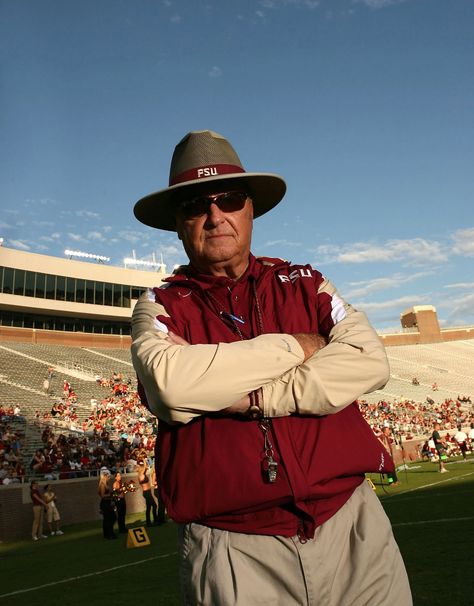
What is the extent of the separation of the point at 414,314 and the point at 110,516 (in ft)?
176

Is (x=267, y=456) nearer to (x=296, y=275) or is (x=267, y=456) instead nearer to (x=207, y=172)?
(x=296, y=275)

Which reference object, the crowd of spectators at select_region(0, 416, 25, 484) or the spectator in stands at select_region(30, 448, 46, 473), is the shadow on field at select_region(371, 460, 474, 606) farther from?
the crowd of spectators at select_region(0, 416, 25, 484)

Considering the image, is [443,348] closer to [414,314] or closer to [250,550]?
[414,314]

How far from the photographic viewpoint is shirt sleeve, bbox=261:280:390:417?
182 centimetres

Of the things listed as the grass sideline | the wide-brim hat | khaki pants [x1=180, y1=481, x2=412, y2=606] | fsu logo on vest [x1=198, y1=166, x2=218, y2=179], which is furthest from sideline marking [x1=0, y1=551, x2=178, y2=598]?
fsu logo on vest [x1=198, y1=166, x2=218, y2=179]

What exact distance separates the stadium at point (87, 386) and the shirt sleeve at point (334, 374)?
11525 millimetres

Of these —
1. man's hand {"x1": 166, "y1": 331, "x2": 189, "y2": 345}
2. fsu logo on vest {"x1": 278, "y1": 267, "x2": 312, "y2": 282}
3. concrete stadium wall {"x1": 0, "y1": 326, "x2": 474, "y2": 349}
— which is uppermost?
concrete stadium wall {"x1": 0, "y1": 326, "x2": 474, "y2": 349}

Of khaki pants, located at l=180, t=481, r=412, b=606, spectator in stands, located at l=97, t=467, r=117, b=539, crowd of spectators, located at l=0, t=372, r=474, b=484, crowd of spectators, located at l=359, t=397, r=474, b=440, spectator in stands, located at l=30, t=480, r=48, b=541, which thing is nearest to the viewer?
khaki pants, located at l=180, t=481, r=412, b=606

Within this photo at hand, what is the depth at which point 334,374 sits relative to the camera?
1895mm

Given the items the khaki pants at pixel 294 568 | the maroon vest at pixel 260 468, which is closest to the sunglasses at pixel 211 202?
the maroon vest at pixel 260 468

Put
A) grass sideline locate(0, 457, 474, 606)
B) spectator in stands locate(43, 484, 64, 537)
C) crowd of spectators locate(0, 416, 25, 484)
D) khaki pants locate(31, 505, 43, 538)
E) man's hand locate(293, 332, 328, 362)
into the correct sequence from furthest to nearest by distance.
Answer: crowd of spectators locate(0, 416, 25, 484) < spectator in stands locate(43, 484, 64, 537) < khaki pants locate(31, 505, 43, 538) < grass sideline locate(0, 457, 474, 606) < man's hand locate(293, 332, 328, 362)

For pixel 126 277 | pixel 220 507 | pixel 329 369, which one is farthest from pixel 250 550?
pixel 126 277

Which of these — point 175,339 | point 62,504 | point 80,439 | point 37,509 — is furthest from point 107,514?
point 175,339

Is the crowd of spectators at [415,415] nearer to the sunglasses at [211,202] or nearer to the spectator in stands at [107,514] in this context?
the spectator in stands at [107,514]
